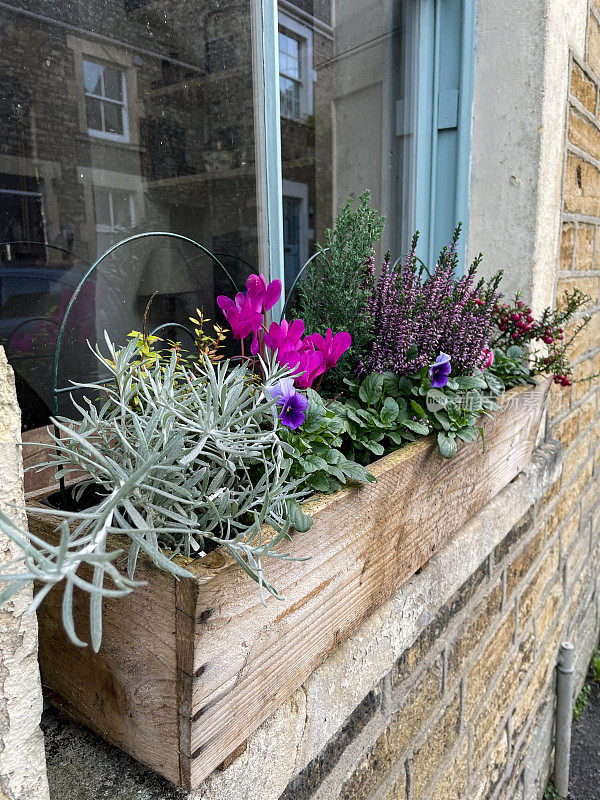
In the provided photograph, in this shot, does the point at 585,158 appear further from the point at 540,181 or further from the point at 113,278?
the point at 113,278

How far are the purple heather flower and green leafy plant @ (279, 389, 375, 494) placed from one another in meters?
0.02

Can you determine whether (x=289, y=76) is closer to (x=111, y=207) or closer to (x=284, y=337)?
(x=111, y=207)

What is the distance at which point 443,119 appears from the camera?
6.53 feet

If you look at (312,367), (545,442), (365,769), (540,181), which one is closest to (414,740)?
(365,769)

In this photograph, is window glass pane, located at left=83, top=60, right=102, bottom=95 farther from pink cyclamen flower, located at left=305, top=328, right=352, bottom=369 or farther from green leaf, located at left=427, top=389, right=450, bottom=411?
green leaf, located at left=427, top=389, right=450, bottom=411

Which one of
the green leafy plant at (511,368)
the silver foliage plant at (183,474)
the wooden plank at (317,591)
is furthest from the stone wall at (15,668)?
the green leafy plant at (511,368)

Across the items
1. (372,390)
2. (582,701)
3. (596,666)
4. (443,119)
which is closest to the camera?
(372,390)

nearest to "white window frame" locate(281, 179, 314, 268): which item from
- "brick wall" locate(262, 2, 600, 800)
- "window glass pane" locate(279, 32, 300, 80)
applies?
"window glass pane" locate(279, 32, 300, 80)

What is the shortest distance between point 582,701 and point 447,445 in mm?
3205

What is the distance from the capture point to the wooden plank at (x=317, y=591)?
0.76 meters

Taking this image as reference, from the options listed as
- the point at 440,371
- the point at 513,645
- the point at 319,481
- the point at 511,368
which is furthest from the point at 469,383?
the point at 513,645

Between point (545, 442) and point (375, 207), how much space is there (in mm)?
1140

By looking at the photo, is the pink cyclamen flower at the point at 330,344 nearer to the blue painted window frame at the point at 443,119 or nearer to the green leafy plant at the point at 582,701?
the blue painted window frame at the point at 443,119

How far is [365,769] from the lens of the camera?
4.07ft
